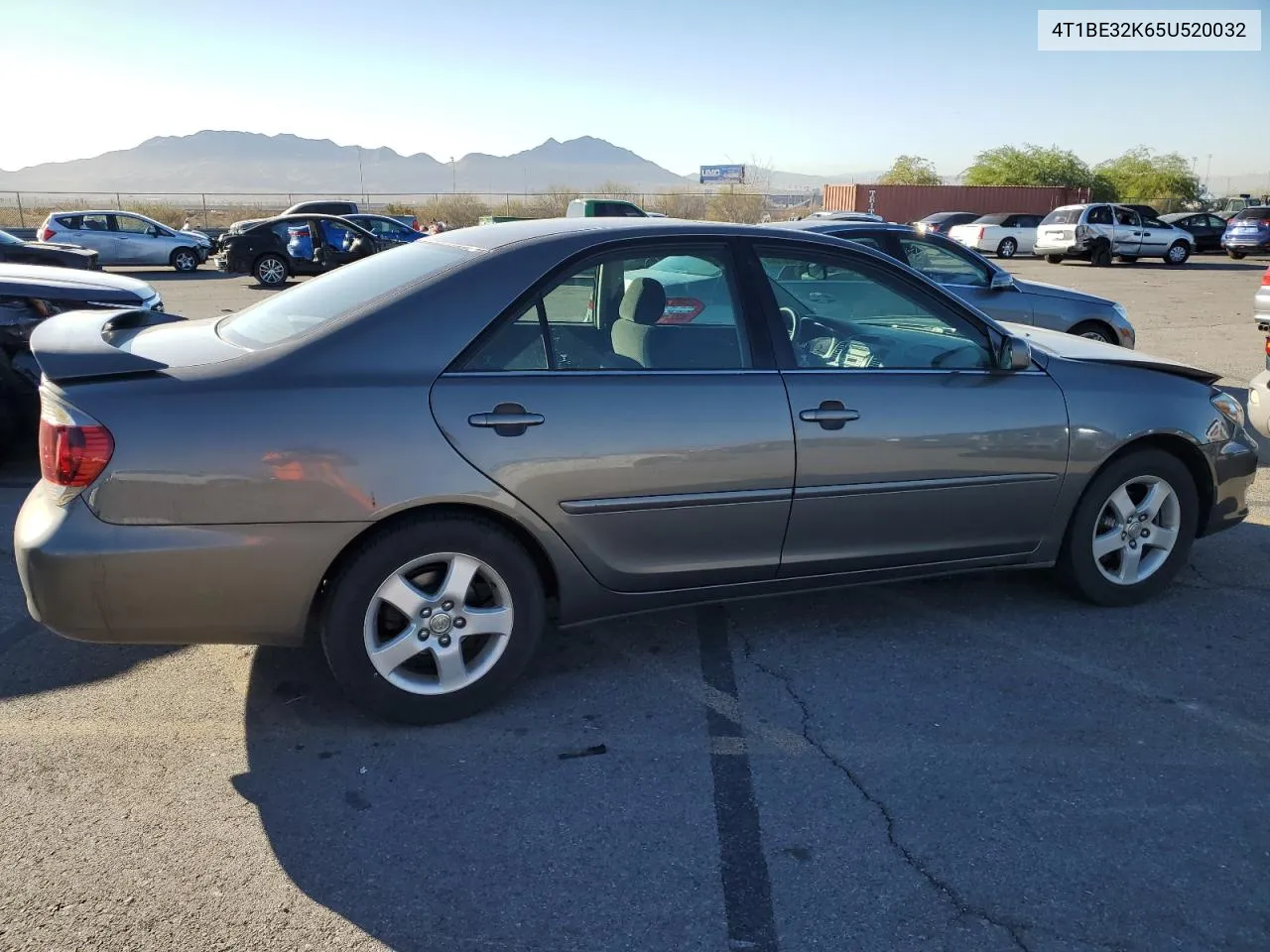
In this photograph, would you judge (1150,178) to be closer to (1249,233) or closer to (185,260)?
(1249,233)

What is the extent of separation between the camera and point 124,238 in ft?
80.8

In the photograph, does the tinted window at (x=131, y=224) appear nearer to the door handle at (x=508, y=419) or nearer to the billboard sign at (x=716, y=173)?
the door handle at (x=508, y=419)

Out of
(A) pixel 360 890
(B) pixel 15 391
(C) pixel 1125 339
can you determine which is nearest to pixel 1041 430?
(A) pixel 360 890

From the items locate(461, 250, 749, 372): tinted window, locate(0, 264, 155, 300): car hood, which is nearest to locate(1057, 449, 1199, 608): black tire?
locate(461, 250, 749, 372): tinted window

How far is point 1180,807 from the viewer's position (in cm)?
307

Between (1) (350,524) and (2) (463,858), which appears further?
(1) (350,524)

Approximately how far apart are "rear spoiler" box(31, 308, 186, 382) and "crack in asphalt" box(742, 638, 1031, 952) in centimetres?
244

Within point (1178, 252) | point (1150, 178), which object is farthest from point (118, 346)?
point (1150, 178)

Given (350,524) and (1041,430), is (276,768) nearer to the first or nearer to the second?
(350,524)

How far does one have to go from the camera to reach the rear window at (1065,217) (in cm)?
2864

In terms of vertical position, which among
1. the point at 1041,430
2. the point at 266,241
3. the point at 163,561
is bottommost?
the point at 163,561

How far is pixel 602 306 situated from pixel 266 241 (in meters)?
18.9

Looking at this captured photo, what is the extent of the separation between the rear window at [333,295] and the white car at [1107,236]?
28346mm

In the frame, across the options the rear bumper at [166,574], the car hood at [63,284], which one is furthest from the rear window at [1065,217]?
the rear bumper at [166,574]
